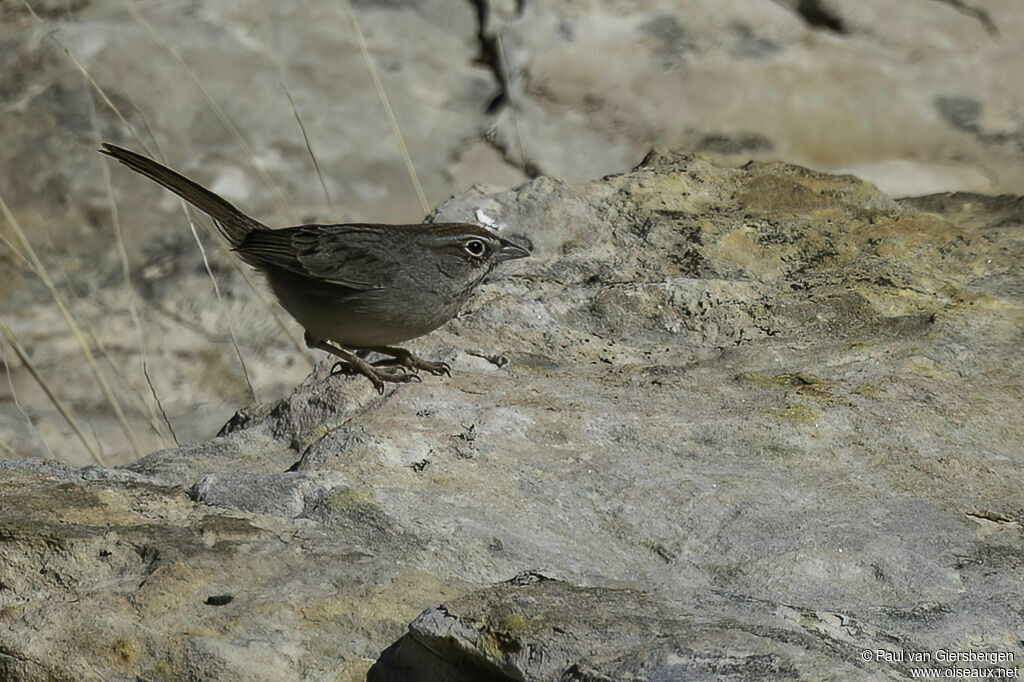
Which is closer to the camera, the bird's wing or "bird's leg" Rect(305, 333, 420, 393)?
"bird's leg" Rect(305, 333, 420, 393)

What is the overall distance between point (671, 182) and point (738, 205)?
28cm

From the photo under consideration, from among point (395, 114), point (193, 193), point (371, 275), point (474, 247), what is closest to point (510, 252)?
point (474, 247)

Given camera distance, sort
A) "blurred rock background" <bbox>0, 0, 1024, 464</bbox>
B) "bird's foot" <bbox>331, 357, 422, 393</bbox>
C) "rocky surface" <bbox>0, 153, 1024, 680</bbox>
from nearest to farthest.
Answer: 1. "rocky surface" <bbox>0, 153, 1024, 680</bbox>
2. "bird's foot" <bbox>331, 357, 422, 393</bbox>
3. "blurred rock background" <bbox>0, 0, 1024, 464</bbox>

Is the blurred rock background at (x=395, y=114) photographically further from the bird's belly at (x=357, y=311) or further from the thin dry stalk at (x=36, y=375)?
the bird's belly at (x=357, y=311)

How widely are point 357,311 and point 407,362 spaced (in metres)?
0.31

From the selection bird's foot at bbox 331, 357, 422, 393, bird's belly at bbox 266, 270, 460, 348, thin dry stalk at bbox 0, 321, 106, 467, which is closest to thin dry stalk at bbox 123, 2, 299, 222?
bird's belly at bbox 266, 270, 460, 348

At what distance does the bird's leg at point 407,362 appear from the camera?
12.2ft

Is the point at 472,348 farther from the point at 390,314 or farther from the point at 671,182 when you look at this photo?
the point at 671,182

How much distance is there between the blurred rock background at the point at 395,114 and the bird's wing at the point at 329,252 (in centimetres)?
300

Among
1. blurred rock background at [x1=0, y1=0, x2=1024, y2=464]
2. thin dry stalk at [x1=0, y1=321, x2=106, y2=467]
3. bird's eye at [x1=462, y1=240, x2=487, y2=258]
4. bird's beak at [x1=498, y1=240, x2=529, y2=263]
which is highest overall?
bird's eye at [x1=462, y1=240, x2=487, y2=258]

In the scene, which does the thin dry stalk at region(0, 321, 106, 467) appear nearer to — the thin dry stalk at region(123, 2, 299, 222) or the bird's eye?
the thin dry stalk at region(123, 2, 299, 222)

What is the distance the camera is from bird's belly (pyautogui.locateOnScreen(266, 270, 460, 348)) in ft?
13.0

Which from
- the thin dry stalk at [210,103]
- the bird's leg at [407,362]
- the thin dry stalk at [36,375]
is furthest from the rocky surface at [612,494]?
the thin dry stalk at [210,103]

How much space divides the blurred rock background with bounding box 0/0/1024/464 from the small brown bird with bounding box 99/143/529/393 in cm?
302
